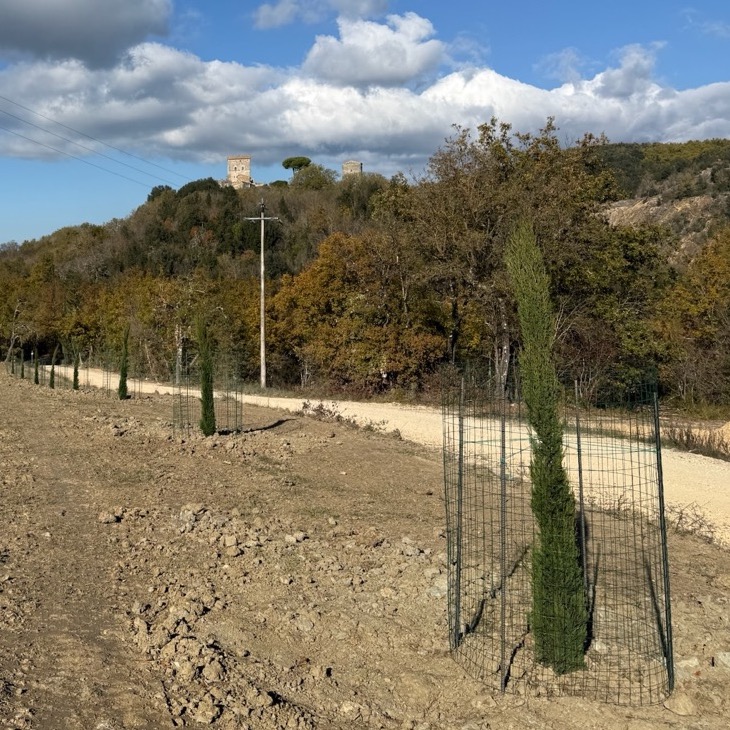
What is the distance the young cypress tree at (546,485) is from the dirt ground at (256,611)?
400 millimetres

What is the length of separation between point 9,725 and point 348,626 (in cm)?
228

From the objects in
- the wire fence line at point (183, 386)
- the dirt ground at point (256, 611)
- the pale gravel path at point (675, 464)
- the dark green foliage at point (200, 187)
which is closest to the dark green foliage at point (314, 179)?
the dark green foliage at point (200, 187)

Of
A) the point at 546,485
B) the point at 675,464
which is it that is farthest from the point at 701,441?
the point at 546,485

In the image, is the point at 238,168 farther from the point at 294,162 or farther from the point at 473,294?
the point at 473,294

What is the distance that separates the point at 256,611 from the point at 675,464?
30.3 ft

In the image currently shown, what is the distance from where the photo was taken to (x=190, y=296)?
36.5 meters

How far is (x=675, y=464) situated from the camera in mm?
12578

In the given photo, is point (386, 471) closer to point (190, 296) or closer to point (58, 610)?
point (58, 610)

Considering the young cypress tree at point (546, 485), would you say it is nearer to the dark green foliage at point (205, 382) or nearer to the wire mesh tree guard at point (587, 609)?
the wire mesh tree guard at point (587, 609)

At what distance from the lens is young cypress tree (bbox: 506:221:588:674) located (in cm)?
450

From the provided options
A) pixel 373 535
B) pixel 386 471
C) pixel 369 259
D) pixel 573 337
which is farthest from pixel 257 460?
pixel 369 259

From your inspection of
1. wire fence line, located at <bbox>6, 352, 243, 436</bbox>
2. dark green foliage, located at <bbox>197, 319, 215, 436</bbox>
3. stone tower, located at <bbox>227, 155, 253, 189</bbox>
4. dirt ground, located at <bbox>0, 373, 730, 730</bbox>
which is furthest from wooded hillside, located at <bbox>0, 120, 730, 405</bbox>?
stone tower, located at <bbox>227, 155, 253, 189</bbox>

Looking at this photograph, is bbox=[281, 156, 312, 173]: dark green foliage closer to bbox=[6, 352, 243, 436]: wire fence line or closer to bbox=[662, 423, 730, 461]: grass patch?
bbox=[6, 352, 243, 436]: wire fence line

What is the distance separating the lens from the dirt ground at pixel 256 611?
169 inches
